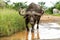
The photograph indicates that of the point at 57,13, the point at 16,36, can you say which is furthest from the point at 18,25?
the point at 57,13

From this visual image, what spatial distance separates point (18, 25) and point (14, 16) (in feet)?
1.86

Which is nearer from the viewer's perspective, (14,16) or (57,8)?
(14,16)

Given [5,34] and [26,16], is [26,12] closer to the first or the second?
[26,16]

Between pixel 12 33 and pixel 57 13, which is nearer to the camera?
pixel 12 33

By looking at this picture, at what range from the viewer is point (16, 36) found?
12.5m

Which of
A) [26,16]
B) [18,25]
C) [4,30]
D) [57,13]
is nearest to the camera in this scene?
[26,16]

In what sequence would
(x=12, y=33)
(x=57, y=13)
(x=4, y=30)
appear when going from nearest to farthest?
(x=4, y=30)
(x=12, y=33)
(x=57, y=13)

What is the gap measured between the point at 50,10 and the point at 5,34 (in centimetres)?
1520

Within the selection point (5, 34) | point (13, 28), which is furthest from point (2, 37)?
point (13, 28)

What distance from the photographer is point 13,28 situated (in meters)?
12.9

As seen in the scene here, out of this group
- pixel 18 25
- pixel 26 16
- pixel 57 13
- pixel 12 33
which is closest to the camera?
pixel 26 16

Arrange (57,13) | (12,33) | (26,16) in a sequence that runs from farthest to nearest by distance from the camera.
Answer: (57,13)
(12,33)
(26,16)

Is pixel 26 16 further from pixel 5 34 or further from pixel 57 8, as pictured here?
pixel 57 8

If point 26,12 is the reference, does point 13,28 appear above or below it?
below
